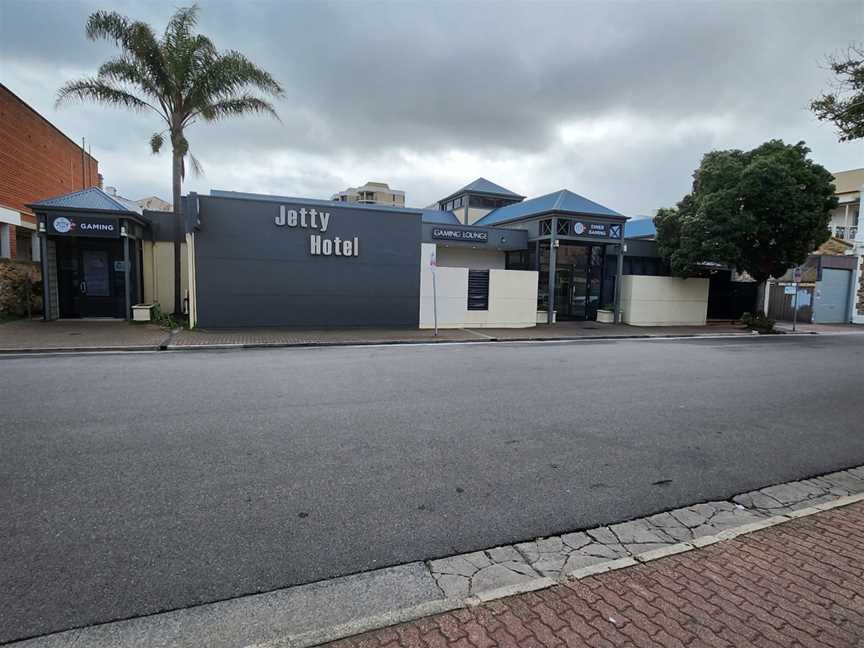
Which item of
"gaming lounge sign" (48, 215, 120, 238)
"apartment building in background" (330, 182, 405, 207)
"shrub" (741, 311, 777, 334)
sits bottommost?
"shrub" (741, 311, 777, 334)

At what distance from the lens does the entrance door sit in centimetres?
1723

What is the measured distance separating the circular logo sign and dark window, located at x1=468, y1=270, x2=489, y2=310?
1329cm

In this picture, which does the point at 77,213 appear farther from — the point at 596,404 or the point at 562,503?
the point at 562,503

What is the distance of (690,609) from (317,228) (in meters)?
15.5

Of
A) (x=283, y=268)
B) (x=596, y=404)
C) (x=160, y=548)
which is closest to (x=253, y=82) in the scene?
(x=283, y=268)

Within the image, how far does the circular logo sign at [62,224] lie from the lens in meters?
15.6

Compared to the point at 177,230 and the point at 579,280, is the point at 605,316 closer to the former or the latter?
the point at 579,280

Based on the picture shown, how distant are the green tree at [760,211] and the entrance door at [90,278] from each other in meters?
22.4

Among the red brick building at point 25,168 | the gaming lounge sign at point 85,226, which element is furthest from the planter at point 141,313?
the red brick building at point 25,168

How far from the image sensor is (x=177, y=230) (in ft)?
58.5

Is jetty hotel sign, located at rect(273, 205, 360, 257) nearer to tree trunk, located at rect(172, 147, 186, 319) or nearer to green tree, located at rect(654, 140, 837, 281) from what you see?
tree trunk, located at rect(172, 147, 186, 319)

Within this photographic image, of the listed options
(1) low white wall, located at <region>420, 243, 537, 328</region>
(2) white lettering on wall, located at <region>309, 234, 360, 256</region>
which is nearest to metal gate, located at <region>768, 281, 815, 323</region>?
(1) low white wall, located at <region>420, 243, 537, 328</region>

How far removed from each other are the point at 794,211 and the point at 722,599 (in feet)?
70.1

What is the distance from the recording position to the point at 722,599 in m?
Answer: 2.82
